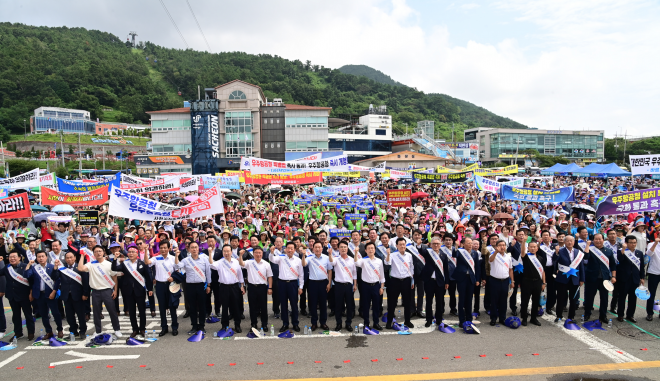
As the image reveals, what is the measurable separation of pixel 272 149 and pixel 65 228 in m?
48.0

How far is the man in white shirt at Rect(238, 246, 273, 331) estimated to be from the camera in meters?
6.59

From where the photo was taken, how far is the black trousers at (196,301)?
6590 mm

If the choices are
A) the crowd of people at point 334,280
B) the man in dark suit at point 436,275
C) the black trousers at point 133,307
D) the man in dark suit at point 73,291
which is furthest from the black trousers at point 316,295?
the man in dark suit at point 73,291

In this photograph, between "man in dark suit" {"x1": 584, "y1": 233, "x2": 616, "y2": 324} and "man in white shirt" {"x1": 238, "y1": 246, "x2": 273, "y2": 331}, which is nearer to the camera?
"man in white shirt" {"x1": 238, "y1": 246, "x2": 273, "y2": 331}

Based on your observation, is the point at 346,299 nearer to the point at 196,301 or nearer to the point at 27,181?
the point at 196,301

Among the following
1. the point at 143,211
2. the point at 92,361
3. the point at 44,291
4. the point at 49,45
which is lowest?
the point at 92,361

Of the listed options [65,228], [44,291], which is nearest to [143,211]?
[65,228]

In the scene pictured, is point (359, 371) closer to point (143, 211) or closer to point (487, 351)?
point (487, 351)

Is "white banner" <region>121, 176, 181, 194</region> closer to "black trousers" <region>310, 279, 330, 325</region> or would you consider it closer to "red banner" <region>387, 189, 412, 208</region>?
"red banner" <region>387, 189, 412, 208</region>

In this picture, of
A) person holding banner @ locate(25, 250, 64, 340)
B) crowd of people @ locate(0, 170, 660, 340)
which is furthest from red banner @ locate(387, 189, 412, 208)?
person holding banner @ locate(25, 250, 64, 340)

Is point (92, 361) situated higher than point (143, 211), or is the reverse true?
point (143, 211)

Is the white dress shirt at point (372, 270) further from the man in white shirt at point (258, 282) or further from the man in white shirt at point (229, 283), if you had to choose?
the man in white shirt at point (229, 283)

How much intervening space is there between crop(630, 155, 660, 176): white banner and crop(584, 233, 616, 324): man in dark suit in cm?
939

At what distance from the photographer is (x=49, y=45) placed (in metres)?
127
